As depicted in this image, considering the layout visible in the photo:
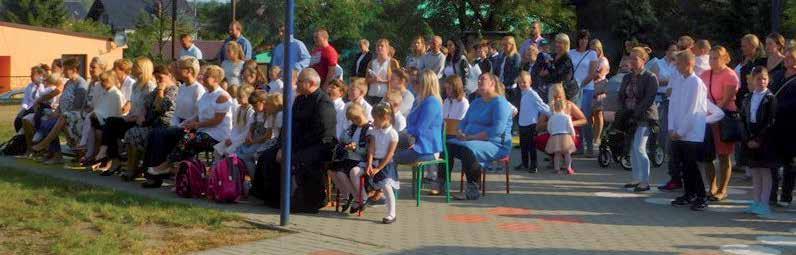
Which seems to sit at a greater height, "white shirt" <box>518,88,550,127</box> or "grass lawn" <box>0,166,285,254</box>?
"white shirt" <box>518,88,550,127</box>

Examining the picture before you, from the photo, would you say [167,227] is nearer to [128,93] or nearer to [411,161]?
[411,161]

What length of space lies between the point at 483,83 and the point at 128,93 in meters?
4.88

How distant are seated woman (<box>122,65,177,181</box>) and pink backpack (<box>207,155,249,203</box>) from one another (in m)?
1.76

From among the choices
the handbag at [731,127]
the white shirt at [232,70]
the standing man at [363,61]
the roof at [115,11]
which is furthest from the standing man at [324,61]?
the roof at [115,11]

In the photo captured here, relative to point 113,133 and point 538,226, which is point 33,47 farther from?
point 538,226

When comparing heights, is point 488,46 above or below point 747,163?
above

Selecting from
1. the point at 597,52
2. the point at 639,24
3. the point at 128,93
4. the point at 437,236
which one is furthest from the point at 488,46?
the point at 639,24

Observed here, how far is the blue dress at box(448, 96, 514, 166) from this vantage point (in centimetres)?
1107

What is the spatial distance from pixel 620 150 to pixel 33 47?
45923 mm

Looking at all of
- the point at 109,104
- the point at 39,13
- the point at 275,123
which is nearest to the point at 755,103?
the point at 275,123

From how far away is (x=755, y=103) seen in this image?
1024cm

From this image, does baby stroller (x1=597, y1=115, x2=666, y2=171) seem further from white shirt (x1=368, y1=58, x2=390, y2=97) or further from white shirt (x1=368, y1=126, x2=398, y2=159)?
white shirt (x1=368, y1=126, x2=398, y2=159)

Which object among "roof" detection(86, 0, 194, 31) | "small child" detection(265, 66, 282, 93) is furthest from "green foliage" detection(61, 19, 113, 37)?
"small child" detection(265, 66, 282, 93)

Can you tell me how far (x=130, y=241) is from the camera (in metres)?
8.31
